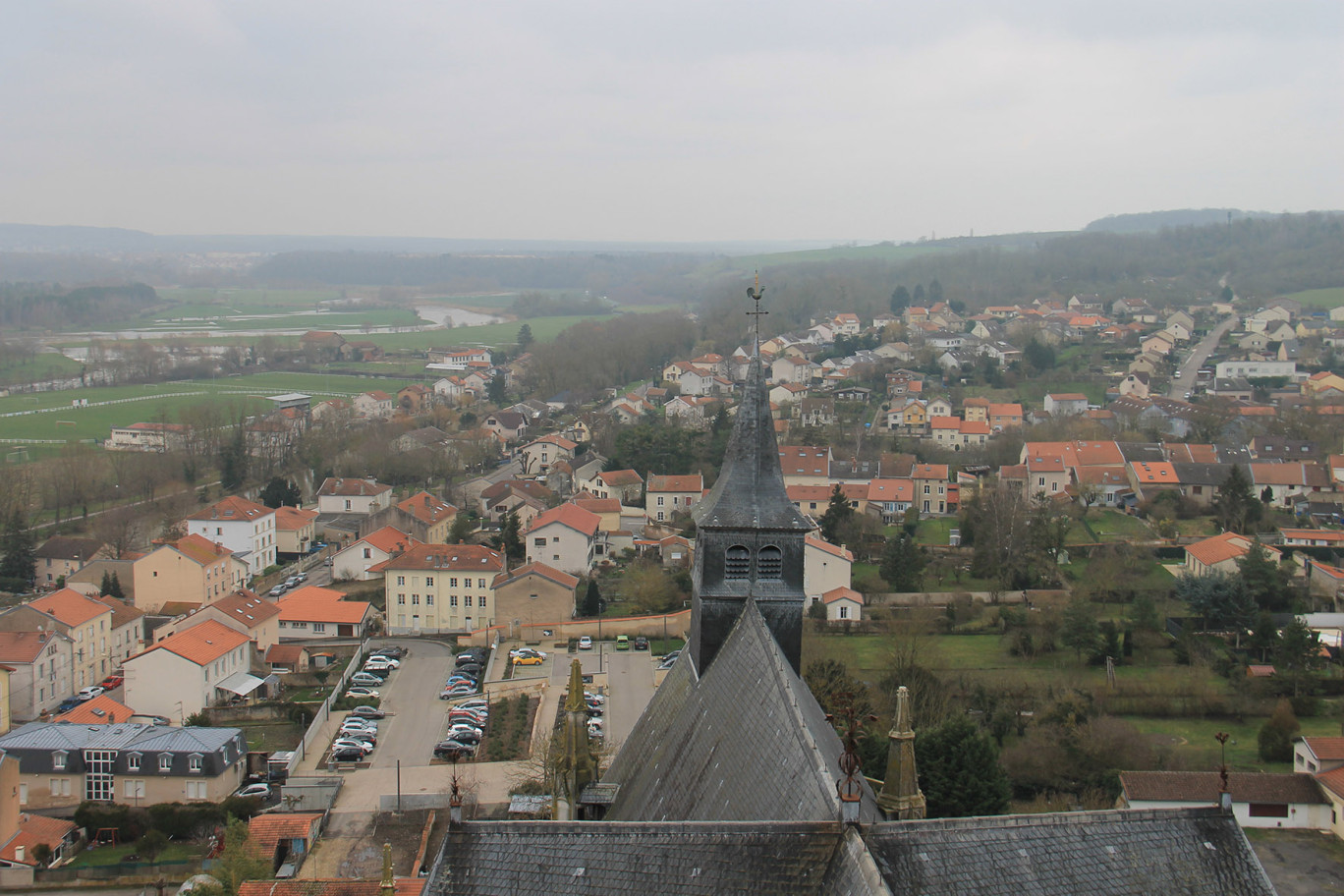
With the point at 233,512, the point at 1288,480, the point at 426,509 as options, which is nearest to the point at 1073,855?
the point at 426,509

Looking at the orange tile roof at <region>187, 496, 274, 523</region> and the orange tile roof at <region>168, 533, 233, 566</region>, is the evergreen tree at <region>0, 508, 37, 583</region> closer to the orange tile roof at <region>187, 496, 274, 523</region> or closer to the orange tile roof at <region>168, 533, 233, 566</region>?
the orange tile roof at <region>187, 496, 274, 523</region>

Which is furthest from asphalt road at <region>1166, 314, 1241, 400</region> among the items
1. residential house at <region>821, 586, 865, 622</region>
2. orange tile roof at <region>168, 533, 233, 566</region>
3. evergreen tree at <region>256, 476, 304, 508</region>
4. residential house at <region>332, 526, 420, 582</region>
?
orange tile roof at <region>168, 533, 233, 566</region>

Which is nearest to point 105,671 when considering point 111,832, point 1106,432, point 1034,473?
point 111,832

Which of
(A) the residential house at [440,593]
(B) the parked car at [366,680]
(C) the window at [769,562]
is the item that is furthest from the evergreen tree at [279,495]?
(C) the window at [769,562]

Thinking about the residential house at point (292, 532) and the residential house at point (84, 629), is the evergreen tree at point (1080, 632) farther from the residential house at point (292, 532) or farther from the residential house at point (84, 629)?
the residential house at point (292, 532)

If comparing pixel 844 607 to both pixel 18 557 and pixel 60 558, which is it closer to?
pixel 60 558

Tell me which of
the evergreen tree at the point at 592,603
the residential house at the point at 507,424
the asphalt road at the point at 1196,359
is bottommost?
the evergreen tree at the point at 592,603

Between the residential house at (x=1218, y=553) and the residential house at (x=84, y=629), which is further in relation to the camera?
the residential house at (x=1218, y=553)

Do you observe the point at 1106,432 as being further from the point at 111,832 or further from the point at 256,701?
the point at 111,832
